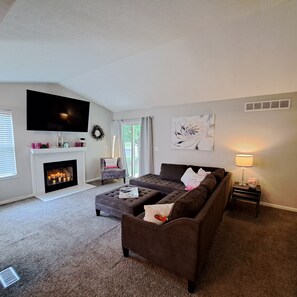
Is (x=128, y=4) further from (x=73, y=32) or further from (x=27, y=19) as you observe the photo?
(x=27, y=19)

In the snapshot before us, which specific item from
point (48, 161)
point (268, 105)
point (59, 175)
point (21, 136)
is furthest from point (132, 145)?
point (268, 105)

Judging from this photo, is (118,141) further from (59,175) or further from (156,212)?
(156,212)

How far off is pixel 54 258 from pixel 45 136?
332 centimetres

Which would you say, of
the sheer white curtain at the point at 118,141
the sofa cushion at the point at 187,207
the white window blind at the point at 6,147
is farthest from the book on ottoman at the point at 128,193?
the white window blind at the point at 6,147

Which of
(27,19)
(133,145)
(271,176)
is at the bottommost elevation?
(271,176)

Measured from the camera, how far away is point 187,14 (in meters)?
1.77

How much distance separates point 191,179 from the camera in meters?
3.62

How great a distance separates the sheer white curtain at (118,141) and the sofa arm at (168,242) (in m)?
3.99

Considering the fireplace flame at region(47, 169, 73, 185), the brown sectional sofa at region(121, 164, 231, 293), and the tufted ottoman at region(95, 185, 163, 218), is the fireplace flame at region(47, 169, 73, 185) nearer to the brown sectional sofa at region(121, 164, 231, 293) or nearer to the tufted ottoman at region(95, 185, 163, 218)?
the tufted ottoman at region(95, 185, 163, 218)

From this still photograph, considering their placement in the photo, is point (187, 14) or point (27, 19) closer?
point (27, 19)

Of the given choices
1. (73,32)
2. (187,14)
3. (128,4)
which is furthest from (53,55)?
(187,14)

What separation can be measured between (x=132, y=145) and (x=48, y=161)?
2594 millimetres

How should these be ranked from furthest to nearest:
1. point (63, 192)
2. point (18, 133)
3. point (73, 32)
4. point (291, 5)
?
point (63, 192), point (18, 133), point (73, 32), point (291, 5)

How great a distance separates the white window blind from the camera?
3673 millimetres
